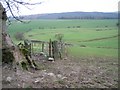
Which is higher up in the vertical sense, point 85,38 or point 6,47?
point 6,47

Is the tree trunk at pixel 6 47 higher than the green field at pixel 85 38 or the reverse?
higher

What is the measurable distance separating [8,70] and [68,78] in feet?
6.65

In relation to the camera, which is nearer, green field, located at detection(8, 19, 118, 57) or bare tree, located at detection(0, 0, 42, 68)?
bare tree, located at detection(0, 0, 42, 68)

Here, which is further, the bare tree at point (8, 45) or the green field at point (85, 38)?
the green field at point (85, 38)

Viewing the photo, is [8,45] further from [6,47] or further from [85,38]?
[85,38]

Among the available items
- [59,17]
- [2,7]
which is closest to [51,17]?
[59,17]

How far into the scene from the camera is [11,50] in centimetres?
981

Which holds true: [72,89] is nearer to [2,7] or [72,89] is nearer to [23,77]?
[23,77]

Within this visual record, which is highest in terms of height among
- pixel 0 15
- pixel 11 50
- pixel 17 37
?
pixel 0 15

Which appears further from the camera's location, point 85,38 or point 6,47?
point 85,38

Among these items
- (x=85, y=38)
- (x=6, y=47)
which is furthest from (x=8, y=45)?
(x=85, y=38)

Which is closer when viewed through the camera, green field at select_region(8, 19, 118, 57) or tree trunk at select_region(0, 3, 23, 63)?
tree trunk at select_region(0, 3, 23, 63)

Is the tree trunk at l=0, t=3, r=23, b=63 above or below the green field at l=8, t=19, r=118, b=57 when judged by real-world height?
above

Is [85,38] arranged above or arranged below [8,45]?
below
